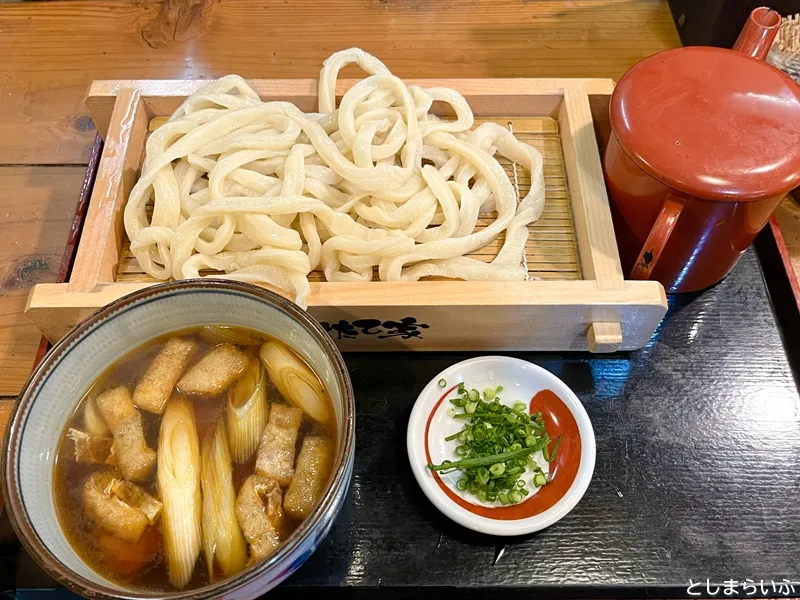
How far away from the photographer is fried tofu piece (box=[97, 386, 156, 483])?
132 cm

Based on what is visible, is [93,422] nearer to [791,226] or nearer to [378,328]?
[378,328]

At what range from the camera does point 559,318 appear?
63.1 inches

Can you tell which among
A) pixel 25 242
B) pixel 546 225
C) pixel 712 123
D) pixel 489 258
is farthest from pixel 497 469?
pixel 25 242

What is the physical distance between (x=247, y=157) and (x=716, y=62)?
1.26 metres

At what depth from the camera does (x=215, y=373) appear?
144cm

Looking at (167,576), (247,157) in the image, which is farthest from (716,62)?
(167,576)

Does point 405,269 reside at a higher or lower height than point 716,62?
lower

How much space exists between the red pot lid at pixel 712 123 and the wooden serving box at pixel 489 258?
243 mm

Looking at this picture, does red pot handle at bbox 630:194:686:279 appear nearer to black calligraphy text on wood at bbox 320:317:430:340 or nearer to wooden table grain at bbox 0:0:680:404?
black calligraphy text on wood at bbox 320:317:430:340

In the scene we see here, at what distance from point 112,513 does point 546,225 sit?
1.31 metres

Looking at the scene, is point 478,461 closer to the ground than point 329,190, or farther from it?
closer to the ground

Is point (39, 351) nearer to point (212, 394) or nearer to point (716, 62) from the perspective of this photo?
point (212, 394)

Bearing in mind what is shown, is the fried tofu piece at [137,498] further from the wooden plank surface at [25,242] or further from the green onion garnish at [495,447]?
the wooden plank surface at [25,242]

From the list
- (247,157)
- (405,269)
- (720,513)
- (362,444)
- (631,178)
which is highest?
(631,178)
